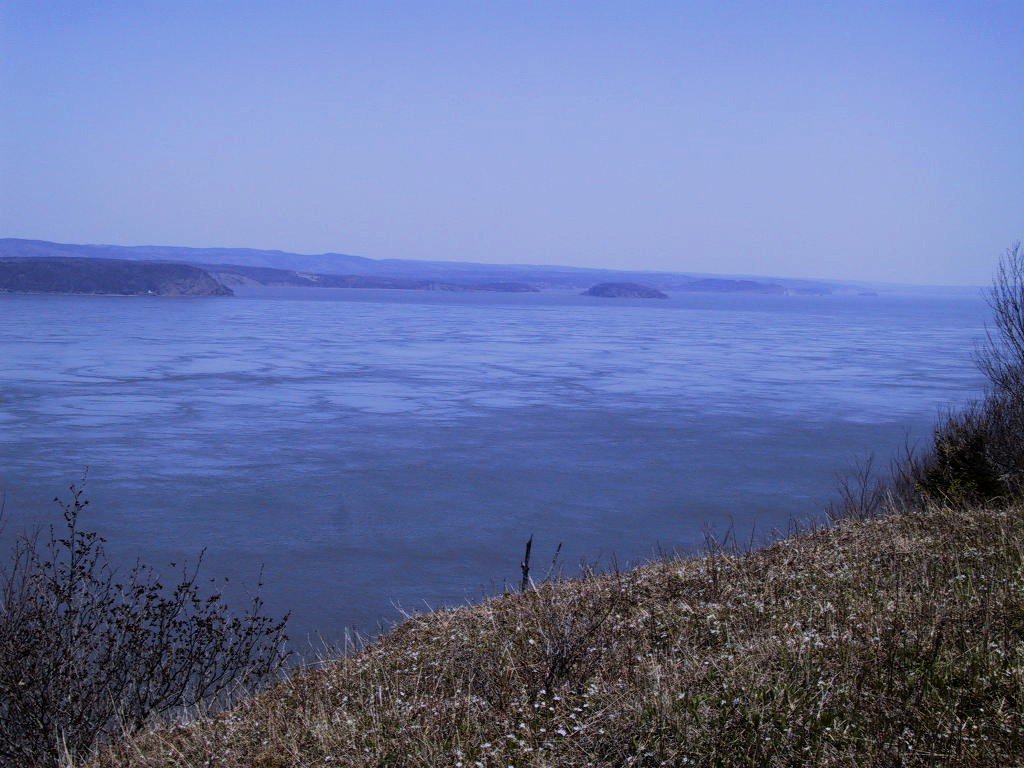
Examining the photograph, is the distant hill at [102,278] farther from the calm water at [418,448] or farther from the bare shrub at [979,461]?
the bare shrub at [979,461]

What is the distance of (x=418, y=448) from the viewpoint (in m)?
22.3

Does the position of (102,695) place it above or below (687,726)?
below

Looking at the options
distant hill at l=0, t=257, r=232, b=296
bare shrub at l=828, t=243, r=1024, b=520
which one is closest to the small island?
distant hill at l=0, t=257, r=232, b=296

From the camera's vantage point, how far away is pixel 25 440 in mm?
21031

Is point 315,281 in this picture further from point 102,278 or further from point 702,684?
point 702,684

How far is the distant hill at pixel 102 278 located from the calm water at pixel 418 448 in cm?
5297

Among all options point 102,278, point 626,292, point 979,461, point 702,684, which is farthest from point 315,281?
point 702,684

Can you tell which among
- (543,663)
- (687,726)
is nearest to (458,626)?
(543,663)

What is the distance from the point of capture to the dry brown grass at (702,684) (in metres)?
4.01

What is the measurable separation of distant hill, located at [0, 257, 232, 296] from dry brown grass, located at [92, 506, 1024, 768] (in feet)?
321

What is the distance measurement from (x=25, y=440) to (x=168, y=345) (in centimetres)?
2539

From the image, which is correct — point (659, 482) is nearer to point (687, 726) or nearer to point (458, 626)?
point (458, 626)

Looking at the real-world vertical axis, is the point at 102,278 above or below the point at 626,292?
above

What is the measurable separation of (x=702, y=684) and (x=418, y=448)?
58.8 feet
